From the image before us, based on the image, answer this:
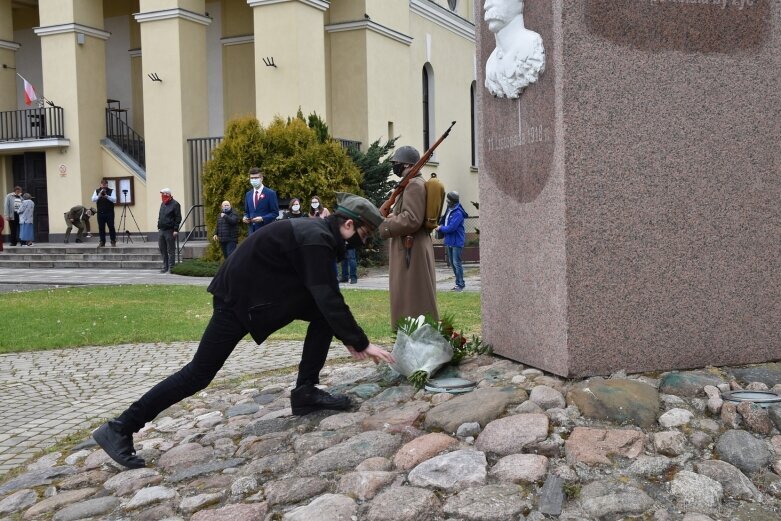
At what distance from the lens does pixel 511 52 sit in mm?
5680

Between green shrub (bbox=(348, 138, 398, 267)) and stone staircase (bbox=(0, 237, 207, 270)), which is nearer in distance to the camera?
green shrub (bbox=(348, 138, 398, 267))

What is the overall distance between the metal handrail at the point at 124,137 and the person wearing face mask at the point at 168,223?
7476 millimetres

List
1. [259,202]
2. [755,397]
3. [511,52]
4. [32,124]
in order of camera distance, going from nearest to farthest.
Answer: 1. [755,397]
2. [511,52]
3. [259,202]
4. [32,124]

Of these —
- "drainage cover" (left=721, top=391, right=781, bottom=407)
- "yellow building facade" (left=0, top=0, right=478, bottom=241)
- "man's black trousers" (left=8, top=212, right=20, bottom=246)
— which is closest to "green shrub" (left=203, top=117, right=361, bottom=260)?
"yellow building facade" (left=0, top=0, right=478, bottom=241)

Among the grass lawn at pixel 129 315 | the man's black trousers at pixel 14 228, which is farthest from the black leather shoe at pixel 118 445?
the man's black trousers at pixel 14 228

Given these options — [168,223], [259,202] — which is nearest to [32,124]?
[168,223]

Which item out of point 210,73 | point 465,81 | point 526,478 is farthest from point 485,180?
point 465,81

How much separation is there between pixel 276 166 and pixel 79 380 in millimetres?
12875

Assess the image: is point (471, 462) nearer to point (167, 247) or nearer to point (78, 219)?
point (167, 247)

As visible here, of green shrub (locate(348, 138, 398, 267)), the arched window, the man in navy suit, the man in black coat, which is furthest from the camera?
the arched window

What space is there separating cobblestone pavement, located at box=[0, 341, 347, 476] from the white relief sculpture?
11.7 feet

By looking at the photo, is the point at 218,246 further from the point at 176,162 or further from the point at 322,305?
the point at 322,305

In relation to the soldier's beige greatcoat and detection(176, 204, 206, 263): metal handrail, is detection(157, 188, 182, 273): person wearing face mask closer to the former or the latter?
detection(176, 204, 206, 263): metal handrail

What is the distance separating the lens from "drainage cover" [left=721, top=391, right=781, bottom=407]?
185 inches
